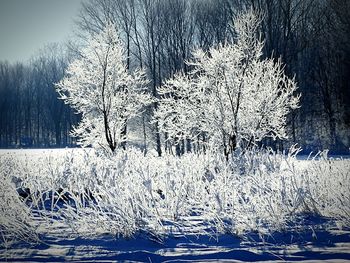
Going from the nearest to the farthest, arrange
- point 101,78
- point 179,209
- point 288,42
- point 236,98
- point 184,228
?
point 184,228
point 179,209
point 236,98
point 101,78
point 288,42

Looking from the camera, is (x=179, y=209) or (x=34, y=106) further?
(x=34, y=106)

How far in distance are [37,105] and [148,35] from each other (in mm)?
35401

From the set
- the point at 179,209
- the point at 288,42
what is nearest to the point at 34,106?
the point at 288,42

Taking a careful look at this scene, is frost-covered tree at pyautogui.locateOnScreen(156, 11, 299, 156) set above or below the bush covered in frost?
above

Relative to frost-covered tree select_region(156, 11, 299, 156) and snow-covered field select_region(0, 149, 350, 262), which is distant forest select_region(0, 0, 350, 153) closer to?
frost-covered tree select_region(156, 11, 299, 156)

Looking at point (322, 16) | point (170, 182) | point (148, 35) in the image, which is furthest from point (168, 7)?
point (170, 182)

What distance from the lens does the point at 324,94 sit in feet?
91.3

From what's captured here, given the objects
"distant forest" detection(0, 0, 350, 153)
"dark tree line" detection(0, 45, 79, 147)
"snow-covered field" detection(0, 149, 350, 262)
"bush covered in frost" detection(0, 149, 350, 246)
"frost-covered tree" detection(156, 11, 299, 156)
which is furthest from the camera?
"dark tree line" detection(0, 45, 79, 147)

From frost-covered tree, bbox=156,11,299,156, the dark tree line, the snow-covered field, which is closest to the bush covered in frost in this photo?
the snow-covered field

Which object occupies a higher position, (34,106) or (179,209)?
(34,106)

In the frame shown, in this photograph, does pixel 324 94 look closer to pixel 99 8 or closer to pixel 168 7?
pixel 168 7

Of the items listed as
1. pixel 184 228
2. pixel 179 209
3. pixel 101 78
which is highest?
pixel 101 78

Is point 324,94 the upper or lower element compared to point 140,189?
upper

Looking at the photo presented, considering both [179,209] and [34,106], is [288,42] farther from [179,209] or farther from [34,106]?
[34,106]
